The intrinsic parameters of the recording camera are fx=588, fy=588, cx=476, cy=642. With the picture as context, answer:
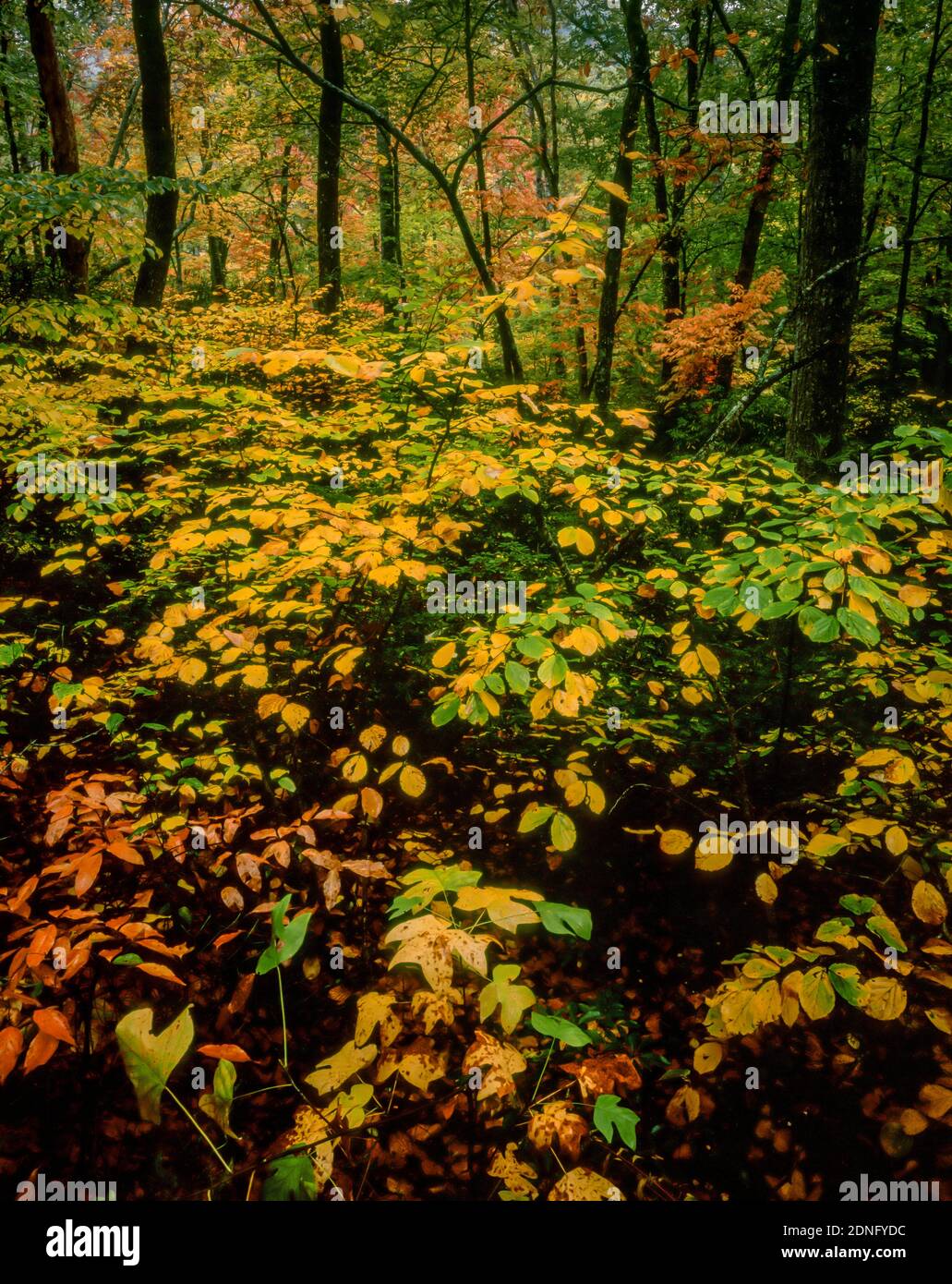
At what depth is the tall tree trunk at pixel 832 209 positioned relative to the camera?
3.88 metres

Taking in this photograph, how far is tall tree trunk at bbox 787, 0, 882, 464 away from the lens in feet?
12.7

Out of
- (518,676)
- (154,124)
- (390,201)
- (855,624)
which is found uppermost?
(390,201)

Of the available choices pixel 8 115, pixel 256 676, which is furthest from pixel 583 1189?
pixel 8 115

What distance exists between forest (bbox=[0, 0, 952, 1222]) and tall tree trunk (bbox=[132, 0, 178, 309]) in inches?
1.8

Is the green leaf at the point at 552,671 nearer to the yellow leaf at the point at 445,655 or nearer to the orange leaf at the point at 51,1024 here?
the yellow leaf at the point at 445,655

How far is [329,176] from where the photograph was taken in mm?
10820

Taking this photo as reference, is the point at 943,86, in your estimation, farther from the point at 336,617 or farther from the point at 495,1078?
the point at 495,1078

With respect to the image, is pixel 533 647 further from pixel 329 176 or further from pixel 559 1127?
pixel 329 176

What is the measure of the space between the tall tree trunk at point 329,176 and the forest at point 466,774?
11.8 feet

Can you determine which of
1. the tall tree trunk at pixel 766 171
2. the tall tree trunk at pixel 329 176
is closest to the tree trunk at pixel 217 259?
the tall tree trunk at pixel 329 176

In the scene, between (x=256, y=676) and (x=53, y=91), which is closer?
(x=256, y=676)

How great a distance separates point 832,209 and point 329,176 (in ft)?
33.5
